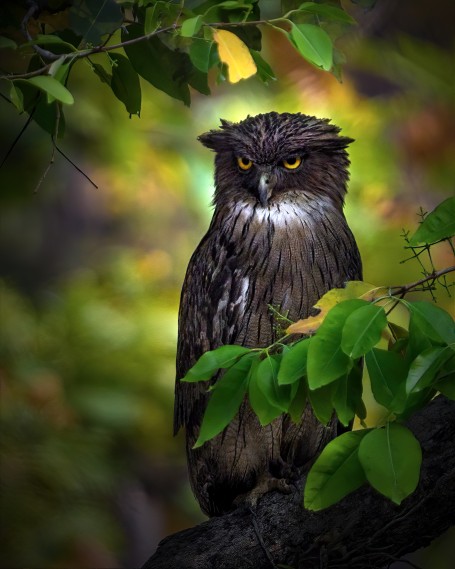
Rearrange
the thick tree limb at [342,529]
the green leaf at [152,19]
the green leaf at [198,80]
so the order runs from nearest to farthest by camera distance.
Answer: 1. the green leaf at [152,19]
2. the thick tree limb at [342,529]
3. the green leaf at [198,80]

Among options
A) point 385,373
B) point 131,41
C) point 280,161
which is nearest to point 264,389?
point 385,373

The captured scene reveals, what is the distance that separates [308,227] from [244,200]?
13 cm

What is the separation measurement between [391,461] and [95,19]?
0.86 meters

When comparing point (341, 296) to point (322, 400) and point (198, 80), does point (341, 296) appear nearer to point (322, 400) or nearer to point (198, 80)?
point (322, 400)

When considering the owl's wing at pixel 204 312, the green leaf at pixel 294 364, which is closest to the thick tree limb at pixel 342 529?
the owl's wing at pixel 204 312

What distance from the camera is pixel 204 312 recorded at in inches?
71.4

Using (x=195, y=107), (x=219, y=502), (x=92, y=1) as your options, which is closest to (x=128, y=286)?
(x=195, y=107)

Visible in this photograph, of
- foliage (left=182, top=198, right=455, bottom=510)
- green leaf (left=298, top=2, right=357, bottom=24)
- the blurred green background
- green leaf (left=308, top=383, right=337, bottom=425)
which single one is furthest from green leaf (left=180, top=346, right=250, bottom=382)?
the blurred green background

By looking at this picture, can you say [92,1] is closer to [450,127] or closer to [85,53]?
[85,53]

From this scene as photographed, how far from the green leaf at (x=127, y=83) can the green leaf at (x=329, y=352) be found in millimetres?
590

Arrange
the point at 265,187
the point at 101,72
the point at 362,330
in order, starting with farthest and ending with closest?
the point at 265,187
the point at 101,72
the point at 362,330

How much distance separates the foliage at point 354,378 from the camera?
114cm

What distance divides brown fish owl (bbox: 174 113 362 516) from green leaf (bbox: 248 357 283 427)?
0.51 m

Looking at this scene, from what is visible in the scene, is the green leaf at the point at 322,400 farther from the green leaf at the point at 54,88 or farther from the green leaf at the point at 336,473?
the green leaf at the point at 54,88
